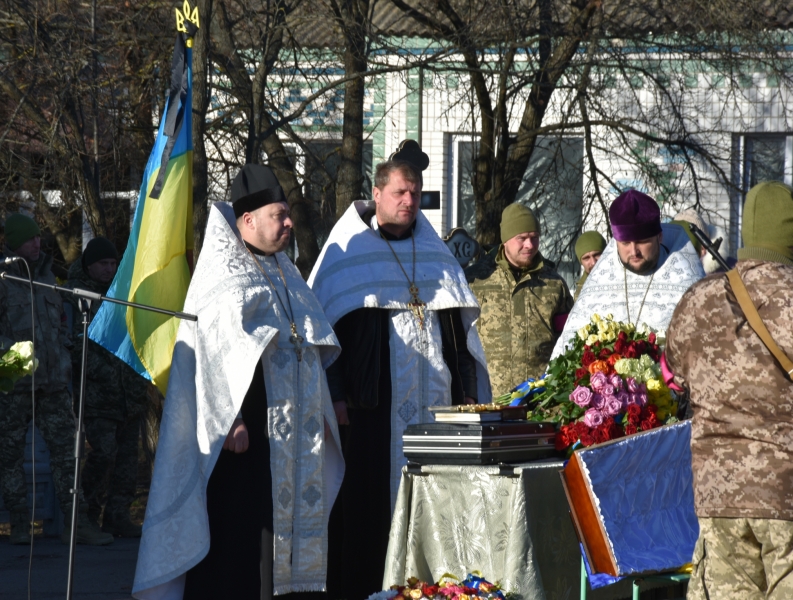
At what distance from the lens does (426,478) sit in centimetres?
496

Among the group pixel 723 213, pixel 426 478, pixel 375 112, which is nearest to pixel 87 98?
pixel 375 112

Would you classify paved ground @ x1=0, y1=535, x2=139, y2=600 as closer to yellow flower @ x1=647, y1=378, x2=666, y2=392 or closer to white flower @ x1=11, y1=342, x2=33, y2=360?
white flower @ x1=11, y1=342, x2=33, y2=360

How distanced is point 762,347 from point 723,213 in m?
9.71

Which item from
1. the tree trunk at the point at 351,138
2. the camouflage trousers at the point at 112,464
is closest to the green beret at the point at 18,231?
the camouflage trousers at the point at 112,464

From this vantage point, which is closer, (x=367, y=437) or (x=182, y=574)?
(x=182, y=574)

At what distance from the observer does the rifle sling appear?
361cm

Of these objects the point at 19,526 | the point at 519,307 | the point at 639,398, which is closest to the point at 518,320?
the point at 519,307

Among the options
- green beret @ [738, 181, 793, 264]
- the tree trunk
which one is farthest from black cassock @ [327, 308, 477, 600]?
the tree trunk

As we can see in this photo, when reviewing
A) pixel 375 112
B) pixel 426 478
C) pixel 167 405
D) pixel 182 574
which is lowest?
pixel 182 574

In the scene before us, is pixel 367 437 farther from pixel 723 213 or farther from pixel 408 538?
pixel 723 213

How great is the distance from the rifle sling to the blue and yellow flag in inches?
117

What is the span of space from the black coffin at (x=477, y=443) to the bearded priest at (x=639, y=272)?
0.83 metres

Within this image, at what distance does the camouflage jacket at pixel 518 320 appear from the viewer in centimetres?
749

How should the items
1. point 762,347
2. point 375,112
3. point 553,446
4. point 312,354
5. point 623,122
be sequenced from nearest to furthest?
point 762,347 → point 553,446 → point 312,354 → point 623,122 → point 375,112
